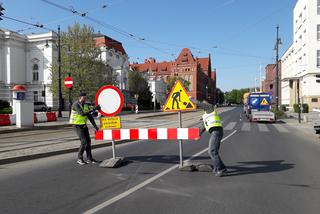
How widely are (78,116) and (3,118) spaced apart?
45.2ft

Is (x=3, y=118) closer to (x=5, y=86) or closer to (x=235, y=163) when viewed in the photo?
(x=235, y=163)

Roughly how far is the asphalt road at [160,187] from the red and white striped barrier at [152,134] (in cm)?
71

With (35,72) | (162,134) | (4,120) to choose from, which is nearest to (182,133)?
(162,134)

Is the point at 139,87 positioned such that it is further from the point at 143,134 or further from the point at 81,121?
the point at 143,134

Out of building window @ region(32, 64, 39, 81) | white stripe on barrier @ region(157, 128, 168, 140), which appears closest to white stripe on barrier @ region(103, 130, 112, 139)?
white stripe on barrier @ region(157, 128, 168, 140)

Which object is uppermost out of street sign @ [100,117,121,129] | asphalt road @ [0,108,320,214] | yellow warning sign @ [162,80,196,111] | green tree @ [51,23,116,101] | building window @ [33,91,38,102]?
green tree @ [51,23,116,101]

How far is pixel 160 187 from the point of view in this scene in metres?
5.48

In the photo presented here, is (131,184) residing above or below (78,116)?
below

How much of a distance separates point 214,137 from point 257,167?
1660 mm

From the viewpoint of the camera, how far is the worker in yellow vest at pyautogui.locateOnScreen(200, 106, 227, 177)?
6266mm

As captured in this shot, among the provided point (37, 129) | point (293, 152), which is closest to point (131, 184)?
point (293, 152)

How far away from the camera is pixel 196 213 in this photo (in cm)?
416

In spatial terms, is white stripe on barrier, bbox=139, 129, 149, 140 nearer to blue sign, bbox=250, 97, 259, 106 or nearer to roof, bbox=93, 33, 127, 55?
blue sign, bbox=250, 97, 259, 106

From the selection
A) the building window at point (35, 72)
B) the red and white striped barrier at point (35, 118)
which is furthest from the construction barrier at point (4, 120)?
the building window at point (35, 72)
